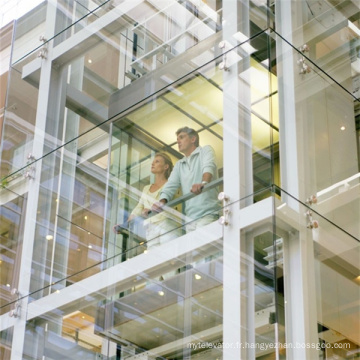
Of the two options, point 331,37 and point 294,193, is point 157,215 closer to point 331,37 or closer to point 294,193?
point 294,193

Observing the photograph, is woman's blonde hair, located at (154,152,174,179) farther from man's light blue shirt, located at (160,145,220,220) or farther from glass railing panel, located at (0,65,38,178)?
glass railing panel, located at (0,65,38,178)

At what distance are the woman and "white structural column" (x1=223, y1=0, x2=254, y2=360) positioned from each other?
42cm

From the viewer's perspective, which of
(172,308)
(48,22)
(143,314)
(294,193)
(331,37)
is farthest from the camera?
(48,22)

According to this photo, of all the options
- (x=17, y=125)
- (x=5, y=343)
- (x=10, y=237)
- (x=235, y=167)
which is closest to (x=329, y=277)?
(x=235, y=167)

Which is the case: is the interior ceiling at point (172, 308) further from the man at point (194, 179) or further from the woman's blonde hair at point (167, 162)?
the woman's blonde hair at point (167, 162)

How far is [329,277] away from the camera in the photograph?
572 cm

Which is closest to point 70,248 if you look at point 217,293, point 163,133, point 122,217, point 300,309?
point 122,217

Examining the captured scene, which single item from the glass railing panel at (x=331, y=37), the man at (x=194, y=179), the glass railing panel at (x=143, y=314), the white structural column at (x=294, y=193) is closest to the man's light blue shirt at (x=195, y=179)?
the man at (x=194, y=179)

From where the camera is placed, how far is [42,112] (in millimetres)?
7527

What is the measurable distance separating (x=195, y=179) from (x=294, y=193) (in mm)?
643

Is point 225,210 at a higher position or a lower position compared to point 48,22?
lower

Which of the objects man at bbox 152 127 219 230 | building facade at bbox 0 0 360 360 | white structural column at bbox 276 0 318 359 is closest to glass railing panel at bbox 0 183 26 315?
building facade at bbox 0 0 360 360

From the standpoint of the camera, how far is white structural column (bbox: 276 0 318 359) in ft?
17.5

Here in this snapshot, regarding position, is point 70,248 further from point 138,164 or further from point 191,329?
point 191,329
